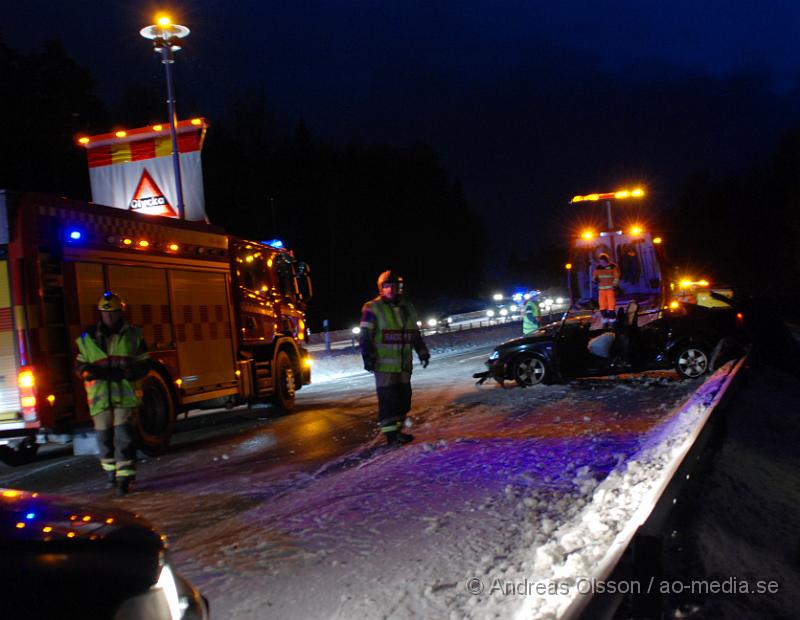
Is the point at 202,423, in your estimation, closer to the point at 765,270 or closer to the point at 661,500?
the point at 661,500

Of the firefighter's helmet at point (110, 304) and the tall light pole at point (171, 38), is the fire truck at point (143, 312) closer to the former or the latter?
the firefighter's helmet at point (110, 304)

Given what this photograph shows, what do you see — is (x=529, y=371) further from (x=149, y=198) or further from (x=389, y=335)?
(x=149, y=198)

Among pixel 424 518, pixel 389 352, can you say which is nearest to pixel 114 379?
pixel 389 352

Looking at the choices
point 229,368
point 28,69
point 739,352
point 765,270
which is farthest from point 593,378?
point 765,270

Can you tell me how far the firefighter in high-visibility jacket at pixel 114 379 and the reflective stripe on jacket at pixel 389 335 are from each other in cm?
252

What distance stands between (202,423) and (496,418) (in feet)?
17.8

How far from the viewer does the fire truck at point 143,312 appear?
7820 millimetres

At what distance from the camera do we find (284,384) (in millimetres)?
12844

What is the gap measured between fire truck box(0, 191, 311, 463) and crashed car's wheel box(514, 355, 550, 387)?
3980 millimetres

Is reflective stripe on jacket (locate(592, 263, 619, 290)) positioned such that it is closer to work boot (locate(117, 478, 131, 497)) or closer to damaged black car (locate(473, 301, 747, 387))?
damaged black car (locate(473, 301, 747, 387))

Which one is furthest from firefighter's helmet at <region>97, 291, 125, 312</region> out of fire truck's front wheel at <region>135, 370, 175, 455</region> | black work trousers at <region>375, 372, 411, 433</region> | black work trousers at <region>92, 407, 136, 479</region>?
black work trousers at <region>375, 372, 411, 433</region>

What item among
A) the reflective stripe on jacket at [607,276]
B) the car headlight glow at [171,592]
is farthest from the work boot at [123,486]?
the reflective stripe on jacket at [607,276]

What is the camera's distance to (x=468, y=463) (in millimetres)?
7129

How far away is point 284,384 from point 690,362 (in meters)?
6.83
